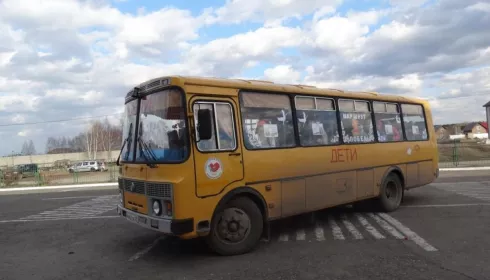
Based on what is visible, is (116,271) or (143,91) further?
(143,91)

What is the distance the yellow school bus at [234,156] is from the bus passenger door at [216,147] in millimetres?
15

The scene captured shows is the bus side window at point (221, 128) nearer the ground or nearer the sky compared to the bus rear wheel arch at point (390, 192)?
nearer the sky

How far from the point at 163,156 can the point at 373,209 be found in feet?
19.4

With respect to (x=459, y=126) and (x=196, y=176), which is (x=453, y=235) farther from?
(x=459, y=126)

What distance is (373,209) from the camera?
9703 mm

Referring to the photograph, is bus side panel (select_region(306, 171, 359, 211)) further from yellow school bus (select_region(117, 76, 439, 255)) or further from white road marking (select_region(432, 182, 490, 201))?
white road marking (select_region(432, 182, 490, 201))

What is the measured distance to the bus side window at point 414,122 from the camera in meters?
10.5

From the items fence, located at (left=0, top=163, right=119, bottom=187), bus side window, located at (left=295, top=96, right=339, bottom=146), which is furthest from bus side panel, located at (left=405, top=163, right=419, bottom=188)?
fence, located at (left=0, top=163, right=119, bottom=187)

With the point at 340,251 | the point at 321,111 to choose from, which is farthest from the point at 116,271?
the point at 321,111

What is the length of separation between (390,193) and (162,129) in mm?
6318

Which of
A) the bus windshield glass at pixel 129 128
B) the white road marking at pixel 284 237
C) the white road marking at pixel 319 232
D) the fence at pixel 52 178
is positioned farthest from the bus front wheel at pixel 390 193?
the fence at pixel 52 178

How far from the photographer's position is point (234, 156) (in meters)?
6.32

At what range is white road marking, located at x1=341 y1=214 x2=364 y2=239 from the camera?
288 inches

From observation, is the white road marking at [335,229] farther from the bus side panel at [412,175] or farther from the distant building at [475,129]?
the distant building at [475,129]
